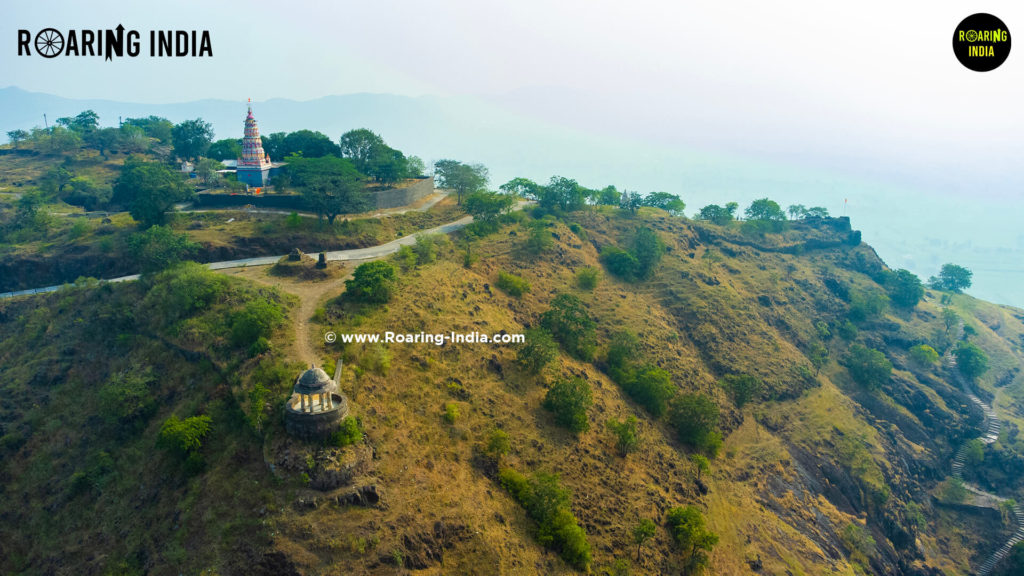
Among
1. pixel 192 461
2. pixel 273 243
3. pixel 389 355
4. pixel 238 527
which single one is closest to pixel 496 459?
pixel 389 355

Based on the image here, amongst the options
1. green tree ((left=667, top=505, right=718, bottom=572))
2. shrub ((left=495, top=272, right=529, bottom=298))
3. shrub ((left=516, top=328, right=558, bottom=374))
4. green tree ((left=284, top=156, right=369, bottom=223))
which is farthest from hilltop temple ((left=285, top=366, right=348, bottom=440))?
green tree ((left=284, top=156, right=369, bottom=223))

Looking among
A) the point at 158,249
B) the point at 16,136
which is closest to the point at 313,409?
the point at 158,249

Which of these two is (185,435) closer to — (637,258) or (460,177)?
(460,177)

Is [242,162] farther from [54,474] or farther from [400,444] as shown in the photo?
[400,444]

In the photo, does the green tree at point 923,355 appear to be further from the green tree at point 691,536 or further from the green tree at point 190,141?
the green tree at point 190,141

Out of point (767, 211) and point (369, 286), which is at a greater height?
point (767, 211)

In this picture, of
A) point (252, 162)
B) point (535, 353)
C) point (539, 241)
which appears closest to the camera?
point (535, 353)

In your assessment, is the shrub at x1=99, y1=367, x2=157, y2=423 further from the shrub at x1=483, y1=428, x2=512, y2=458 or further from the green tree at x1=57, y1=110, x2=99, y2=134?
the green tree at x1=57, y1=110, x2=99, y2=134
